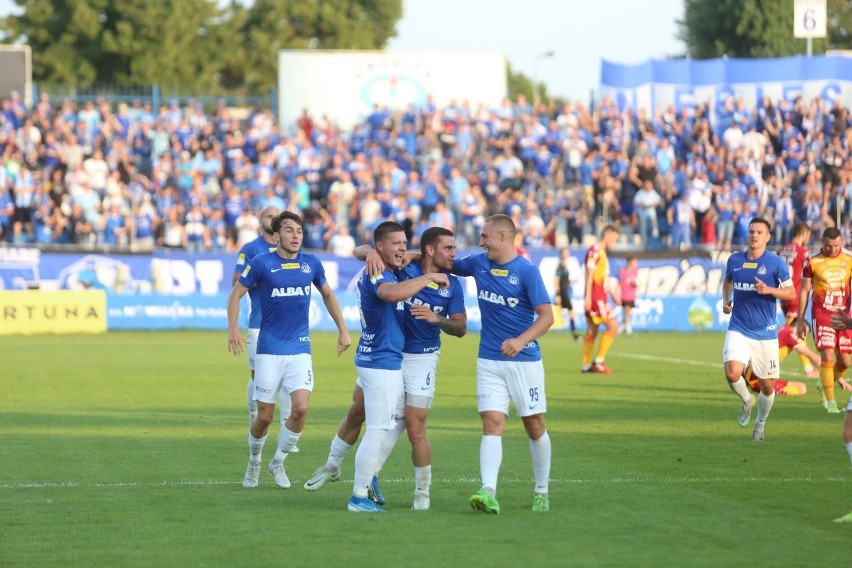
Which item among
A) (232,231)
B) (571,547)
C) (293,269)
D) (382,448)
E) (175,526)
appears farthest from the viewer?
(232,231)

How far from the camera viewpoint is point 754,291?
14.7m

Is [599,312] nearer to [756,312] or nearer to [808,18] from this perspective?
[756,312]

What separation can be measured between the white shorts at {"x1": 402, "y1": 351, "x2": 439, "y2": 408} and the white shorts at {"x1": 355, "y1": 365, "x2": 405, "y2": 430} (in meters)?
0.11

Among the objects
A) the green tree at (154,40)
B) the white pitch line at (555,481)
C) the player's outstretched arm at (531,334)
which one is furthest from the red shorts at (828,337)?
the green tree at (154,40)

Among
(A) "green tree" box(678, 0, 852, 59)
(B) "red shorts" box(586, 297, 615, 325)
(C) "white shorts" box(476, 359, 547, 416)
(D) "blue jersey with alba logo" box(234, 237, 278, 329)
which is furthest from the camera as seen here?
(A) "green tree" box(678, 0, 852, 59)

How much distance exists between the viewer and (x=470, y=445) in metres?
14.0

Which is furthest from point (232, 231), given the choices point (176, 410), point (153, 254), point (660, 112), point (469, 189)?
point (176, 410)

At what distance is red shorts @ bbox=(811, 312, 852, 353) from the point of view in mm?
17062

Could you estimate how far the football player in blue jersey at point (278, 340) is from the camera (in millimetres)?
11352

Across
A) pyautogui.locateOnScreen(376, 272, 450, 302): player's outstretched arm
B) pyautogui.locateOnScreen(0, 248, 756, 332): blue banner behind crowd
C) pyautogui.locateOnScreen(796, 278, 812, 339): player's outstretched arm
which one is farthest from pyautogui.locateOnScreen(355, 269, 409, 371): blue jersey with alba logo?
pyautogui.locateOnScreen(0, 248, 756, 332): blue banner behind crowd

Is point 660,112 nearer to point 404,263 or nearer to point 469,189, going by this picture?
point 469,189

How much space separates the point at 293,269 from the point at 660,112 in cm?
3216

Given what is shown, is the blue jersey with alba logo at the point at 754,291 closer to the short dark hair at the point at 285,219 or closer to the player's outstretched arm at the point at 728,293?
the player's outstretched arm at the point at 728,293

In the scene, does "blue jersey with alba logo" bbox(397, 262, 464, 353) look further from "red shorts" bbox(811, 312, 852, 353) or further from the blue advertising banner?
the blue advertising banner
